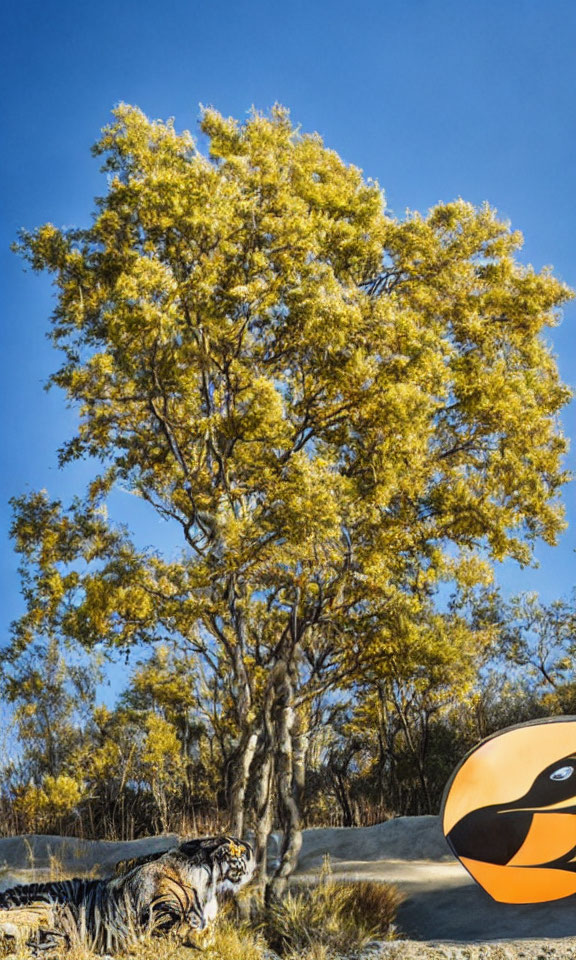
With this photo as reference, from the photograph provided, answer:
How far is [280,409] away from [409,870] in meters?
6.50

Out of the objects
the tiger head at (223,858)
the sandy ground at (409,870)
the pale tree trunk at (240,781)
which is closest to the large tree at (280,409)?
the pale tree trunk at (240,781)

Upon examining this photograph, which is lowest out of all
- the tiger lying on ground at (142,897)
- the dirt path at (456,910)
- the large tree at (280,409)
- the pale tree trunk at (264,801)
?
the dirt path at (456,910)

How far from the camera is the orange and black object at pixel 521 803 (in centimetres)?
835

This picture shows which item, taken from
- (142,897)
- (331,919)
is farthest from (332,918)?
(142,897)

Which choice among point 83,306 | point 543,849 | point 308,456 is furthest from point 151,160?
point 543,849

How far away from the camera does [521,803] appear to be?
8.37 m

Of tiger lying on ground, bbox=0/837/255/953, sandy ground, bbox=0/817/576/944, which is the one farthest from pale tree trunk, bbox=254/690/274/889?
tiger lying on ground, bbox=0/837/255/953

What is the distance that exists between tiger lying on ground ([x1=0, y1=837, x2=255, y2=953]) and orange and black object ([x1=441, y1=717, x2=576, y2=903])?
2315mm

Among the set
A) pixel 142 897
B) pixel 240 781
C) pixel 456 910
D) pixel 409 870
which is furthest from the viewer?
pixel 409 870

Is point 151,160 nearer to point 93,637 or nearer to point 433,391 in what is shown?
point 433,391

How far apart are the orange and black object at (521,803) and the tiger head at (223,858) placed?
2.24 meters

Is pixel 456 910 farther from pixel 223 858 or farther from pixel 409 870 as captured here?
pixel 223 858

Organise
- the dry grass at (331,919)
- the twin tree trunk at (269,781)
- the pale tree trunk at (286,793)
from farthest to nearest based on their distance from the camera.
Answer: the twin tree trunk at (269,781) < the pale tree trunk at (286,793) < the dry grass at (331,919)

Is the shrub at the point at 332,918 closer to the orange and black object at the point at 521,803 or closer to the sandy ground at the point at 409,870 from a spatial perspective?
the sandy ground at the point at 409,870
